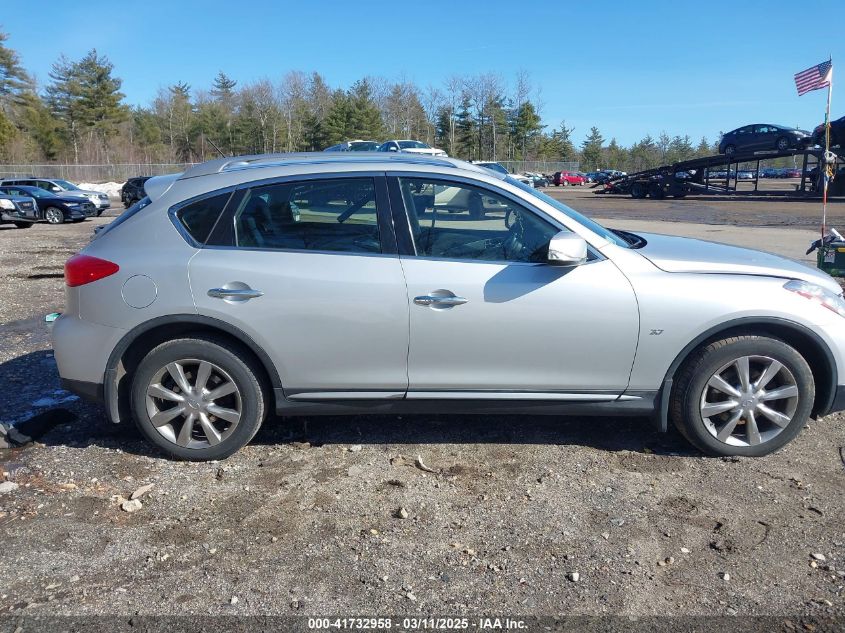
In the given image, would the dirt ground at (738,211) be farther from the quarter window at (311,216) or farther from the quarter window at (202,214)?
the quarter window at (202,214)

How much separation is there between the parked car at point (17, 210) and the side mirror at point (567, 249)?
21.9 m

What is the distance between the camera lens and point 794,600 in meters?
2.86

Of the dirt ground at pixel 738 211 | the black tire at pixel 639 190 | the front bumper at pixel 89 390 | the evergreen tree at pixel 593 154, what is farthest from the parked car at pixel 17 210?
the evergreen tree at pixel 593 154

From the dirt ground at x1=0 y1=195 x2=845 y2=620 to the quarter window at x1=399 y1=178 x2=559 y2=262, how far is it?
1260 millimetres

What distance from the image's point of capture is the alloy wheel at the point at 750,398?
4039 millimetres

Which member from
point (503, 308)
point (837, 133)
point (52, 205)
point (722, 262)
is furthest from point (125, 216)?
point (837, 133)

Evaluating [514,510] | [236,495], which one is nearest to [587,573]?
[514,510]

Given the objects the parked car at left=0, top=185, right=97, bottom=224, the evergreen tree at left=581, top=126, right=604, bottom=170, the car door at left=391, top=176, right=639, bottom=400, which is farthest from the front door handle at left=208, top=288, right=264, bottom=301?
the evergreen tree at left=581, top=126, right=604, bottom=170

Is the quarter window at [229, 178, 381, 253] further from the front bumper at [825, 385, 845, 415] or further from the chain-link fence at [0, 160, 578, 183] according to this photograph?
the chain-link fence at [0, 160, 578, 183]

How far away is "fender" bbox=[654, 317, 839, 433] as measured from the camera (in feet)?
13.0

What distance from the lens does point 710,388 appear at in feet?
13.4

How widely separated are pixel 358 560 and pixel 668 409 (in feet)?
6.91

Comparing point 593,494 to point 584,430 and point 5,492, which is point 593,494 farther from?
point 5,492

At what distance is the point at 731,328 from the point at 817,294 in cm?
56
